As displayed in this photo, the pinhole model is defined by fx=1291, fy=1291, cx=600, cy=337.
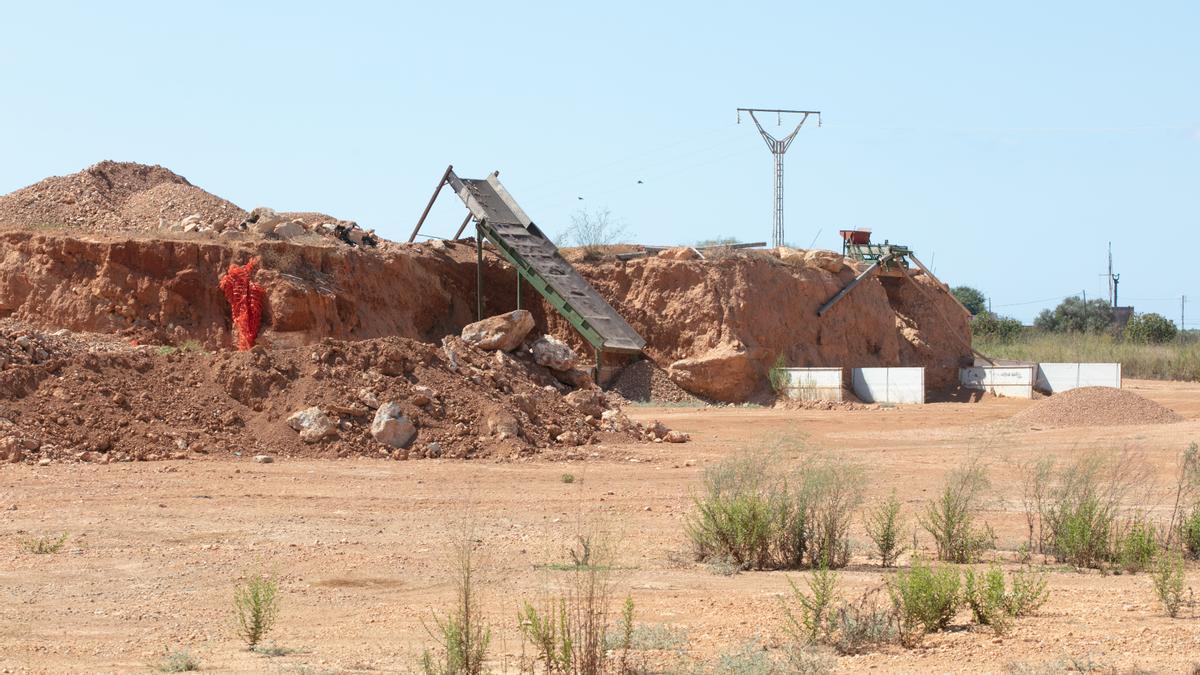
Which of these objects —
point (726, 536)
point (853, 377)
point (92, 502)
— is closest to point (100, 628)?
point (726, 536)

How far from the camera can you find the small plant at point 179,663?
734cm

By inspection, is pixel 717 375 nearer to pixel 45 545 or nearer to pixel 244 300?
pixel 244 300

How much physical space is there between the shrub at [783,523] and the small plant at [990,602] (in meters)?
2.29

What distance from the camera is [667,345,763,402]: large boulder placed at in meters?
35.7

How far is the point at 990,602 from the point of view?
833 centimetres

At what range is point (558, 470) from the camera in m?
18.6

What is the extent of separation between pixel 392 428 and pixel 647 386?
1650cm

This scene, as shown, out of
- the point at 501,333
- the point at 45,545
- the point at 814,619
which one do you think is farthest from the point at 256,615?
the point at 501,333

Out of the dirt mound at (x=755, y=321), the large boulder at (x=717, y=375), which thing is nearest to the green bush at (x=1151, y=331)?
the dirt mound at (x=755, y=321)

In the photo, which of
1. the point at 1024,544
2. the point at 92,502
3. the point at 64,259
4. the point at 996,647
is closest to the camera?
the point at 996,647

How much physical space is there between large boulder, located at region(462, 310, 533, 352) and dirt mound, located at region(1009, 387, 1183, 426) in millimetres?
10301

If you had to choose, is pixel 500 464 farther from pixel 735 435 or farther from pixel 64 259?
pixel 64 259

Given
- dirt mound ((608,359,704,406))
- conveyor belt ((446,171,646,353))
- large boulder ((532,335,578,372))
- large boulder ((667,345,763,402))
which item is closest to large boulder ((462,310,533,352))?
large boulder ((532,335,578,372))

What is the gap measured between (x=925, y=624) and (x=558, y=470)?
10.7 m
